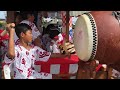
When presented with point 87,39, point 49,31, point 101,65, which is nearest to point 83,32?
point 87,39

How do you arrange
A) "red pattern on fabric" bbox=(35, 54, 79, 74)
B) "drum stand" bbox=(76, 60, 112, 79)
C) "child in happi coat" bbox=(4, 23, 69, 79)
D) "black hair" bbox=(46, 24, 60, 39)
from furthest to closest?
"black hair" bbox=(46, 24, 60, 39) < "red pattern on fabric" bbox=(35, 54, 79, 74) < "drum stand" bbox=(76, 60, 112, 79) < "child in happi coat" bbox=(4, 23, 69, 79)

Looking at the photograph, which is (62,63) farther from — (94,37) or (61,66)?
(94,37)

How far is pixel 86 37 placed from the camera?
2.10 meters

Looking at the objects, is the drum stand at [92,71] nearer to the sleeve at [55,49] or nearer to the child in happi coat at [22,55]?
the child in happi coat at [22,55]

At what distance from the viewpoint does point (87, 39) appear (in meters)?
2.09

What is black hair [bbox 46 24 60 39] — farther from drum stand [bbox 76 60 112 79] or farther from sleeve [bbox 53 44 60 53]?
drum stand [bbox 76 60 112 79]

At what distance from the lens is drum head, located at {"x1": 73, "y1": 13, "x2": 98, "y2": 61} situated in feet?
6.84

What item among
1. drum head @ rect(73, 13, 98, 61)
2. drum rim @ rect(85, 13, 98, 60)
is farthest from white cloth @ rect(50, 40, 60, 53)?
drum rim @ rect(85, 13, 98, 60)

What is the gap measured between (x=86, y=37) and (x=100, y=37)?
11cm

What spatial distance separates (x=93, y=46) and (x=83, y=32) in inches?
5.6

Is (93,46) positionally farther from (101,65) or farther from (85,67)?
(101,65)

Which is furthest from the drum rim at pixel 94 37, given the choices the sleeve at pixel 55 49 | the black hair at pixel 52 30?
the black hair at pixel 52 30

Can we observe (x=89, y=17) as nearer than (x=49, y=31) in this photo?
Yes

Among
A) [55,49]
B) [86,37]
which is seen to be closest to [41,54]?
[86,37]
